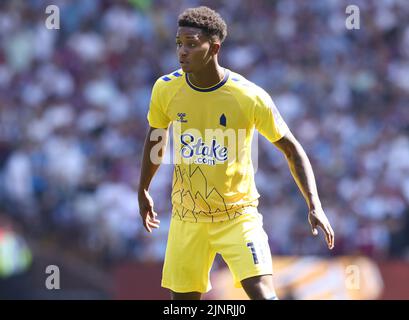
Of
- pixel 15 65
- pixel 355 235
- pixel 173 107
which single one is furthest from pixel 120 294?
pixel 173 107

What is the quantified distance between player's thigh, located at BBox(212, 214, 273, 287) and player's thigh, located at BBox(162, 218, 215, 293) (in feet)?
0.35

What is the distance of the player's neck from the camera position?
6.63 metres

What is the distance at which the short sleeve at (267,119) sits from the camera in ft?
21.7

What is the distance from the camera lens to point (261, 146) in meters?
13.7

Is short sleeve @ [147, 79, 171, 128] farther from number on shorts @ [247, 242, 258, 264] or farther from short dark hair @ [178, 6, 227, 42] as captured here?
number on shorts @ [247, 242, 258, 264]

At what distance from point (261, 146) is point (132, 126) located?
75.0 inches

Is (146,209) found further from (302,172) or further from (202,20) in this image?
(202,20)

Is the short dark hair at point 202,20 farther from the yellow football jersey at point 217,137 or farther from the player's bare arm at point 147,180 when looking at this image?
the player's bare arm at point 147,180

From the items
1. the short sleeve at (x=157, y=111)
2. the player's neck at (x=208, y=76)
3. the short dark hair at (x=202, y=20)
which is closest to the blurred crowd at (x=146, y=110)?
the short sleeve at (x=157, y=111)

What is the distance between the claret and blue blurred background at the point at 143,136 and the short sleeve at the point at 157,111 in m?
4.69

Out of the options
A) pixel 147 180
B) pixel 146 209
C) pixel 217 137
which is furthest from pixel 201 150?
pixel 146 209

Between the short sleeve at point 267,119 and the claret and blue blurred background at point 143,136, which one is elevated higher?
the claret and blue blurred background at point 143,136

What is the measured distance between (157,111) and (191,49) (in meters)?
0.60

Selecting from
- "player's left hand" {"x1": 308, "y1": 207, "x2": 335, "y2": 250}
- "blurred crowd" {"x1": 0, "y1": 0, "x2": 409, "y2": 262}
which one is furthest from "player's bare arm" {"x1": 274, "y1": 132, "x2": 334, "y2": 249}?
"blurred crowd" {"x1": 0, "y1": 0, "x2": 409, "y2": 262}
